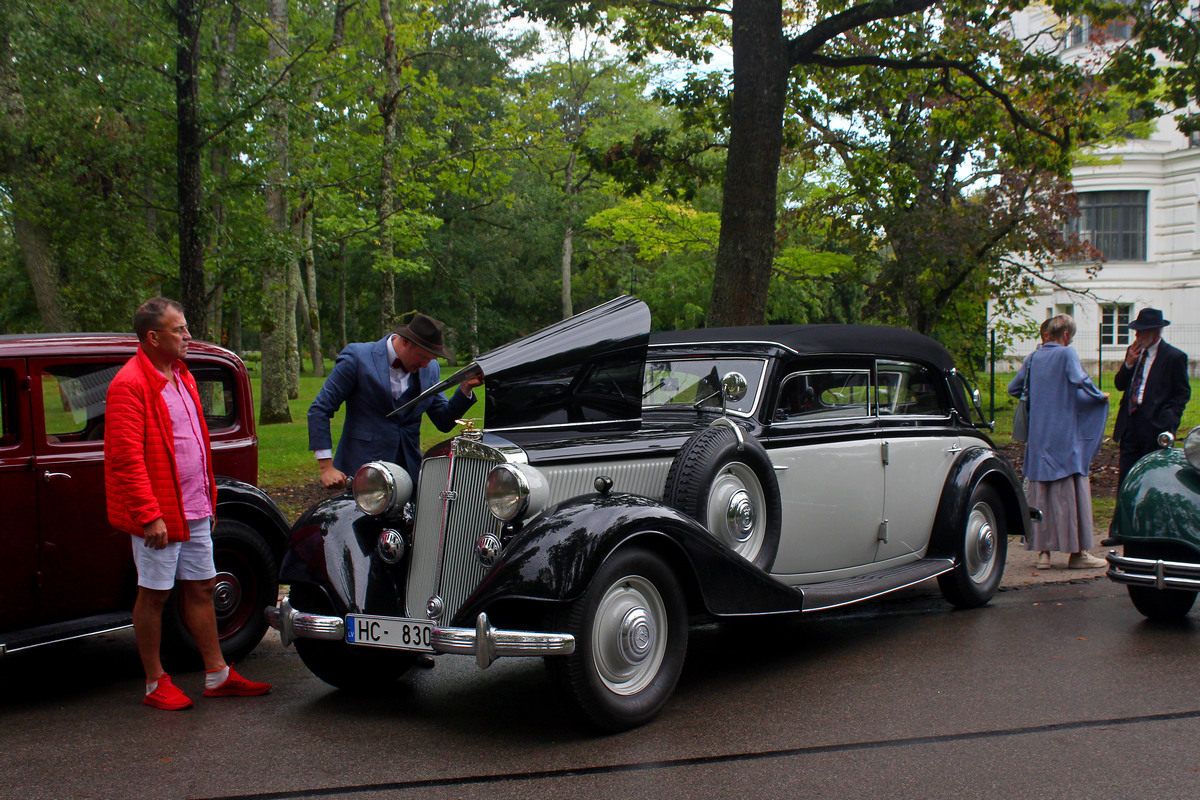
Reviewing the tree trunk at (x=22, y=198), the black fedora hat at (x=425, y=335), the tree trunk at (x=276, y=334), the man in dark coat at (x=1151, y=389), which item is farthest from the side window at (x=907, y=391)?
the tree trunk at (x=276, y=334)

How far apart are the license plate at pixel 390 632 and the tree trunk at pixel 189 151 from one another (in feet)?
21.6

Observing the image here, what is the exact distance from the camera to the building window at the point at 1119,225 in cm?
3778

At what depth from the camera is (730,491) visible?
509cm

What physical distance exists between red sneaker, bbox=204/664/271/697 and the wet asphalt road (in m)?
0.06

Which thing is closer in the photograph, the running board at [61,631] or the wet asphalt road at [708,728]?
the wet asphalt road at [708,728]

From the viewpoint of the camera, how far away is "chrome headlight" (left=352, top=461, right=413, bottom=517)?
4.86 metres

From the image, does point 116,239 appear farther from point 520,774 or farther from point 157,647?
point 520,774

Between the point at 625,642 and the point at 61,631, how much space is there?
9.23 feet

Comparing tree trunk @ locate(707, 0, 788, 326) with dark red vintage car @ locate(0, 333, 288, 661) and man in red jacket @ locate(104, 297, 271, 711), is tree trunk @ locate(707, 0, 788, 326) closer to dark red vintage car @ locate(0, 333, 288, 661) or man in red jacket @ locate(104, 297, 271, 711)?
dark red vintage car @ locate(0, 333, 288, 661)

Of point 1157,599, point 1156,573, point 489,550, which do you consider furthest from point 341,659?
point 1157,599

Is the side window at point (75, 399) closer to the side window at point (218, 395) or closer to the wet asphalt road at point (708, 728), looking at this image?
the side window at point (218, 395)

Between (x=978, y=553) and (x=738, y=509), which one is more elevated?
(x=738, y=509)

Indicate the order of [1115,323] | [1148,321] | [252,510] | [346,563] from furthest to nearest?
[1115,323]
[1148,321]
[252,510]
[346,563]

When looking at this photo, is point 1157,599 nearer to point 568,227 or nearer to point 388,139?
point 388,139
